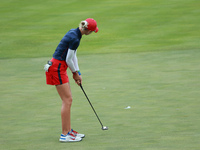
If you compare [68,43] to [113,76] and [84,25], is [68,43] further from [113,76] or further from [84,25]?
[113,76]

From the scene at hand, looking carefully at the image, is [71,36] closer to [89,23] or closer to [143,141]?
[89,23]

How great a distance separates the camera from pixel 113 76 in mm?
10281

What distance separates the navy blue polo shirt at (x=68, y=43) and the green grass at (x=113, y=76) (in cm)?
134

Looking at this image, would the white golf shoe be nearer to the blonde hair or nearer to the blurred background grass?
the blonde hair

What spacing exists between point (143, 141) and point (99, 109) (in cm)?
185

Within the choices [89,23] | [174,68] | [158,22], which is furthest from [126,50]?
[89,23]

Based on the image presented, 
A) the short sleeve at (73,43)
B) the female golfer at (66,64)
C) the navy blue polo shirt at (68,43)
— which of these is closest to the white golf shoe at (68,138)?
the female golfer at (66,64)

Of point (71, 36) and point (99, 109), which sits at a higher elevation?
point (71, 36)

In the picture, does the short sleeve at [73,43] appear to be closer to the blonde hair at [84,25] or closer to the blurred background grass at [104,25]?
the blonde hair at [84,25]

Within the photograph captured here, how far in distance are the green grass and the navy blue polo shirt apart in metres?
1.34

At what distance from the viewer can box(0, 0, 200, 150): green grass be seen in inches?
257

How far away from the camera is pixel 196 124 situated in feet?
22.2

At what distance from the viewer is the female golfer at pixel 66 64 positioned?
6.14 meters

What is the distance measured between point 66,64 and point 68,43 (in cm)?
37
